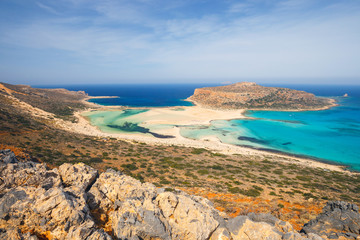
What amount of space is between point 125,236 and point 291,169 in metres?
30.7

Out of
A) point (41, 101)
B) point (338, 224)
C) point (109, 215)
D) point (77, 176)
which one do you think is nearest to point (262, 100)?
point (338, 224)

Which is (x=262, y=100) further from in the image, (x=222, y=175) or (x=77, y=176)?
(x=77, y=176)

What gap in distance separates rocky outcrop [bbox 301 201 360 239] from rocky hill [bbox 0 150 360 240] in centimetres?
4

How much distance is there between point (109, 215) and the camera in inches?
318

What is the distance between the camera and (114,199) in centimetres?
902

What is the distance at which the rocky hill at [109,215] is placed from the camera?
6426 mm

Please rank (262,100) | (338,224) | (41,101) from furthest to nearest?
(262,100) → (41,101) → (338,224)

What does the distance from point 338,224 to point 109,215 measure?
41.0ft

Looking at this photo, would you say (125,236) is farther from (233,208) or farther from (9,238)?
(233,208)

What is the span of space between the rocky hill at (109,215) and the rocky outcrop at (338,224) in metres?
0.04

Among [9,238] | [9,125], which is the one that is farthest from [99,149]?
[9,238]

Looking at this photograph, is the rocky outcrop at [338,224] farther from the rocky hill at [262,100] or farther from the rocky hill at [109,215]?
the rocky hill at [262,100]

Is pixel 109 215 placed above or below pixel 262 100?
below

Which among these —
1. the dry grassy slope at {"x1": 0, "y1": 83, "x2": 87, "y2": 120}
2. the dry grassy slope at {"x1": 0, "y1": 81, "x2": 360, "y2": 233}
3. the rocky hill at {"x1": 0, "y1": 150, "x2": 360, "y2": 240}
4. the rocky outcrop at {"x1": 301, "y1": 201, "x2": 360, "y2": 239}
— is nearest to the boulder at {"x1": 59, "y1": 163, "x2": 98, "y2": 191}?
the rocky hill at {"x1": 0, "y1": 150, "x2": 360, "y2": 240}
